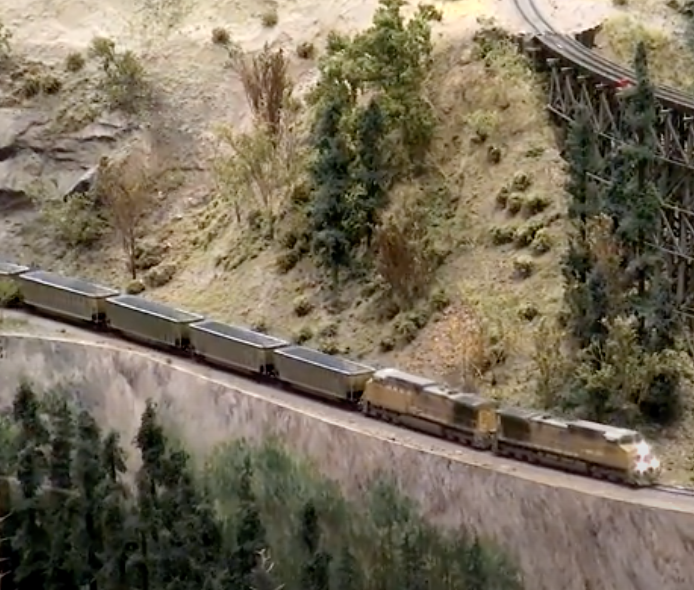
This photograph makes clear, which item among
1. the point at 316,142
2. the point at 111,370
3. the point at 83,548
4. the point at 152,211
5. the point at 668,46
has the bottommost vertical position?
the point at 83,548

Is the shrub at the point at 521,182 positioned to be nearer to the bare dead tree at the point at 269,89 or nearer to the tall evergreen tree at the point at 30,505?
the bare dead tree at the point at 269,89

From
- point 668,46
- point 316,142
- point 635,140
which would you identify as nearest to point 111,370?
point 316,142

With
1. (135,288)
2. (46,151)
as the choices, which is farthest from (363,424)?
(46,151)

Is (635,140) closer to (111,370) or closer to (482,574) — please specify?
(482,574)

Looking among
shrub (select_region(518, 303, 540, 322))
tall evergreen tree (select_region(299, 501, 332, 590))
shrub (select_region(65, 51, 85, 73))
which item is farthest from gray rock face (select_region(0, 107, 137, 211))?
tall evergreen tree (select_region(299, 501, 332, 590))

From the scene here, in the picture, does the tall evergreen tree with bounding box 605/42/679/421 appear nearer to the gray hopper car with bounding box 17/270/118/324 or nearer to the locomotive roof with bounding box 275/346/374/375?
the locomotive roof with bounding box 275/346/374/375
